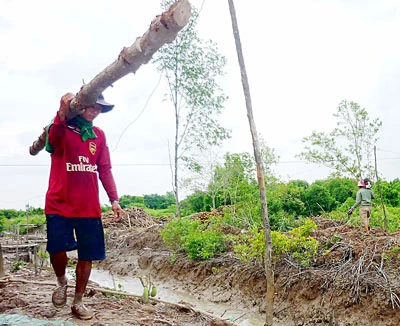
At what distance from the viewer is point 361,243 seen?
Answer: 22.6 feet

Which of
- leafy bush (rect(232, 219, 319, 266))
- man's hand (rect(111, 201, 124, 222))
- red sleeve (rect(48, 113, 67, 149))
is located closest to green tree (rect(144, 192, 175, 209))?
leafy bush (rect(232, 219, 319, 266))

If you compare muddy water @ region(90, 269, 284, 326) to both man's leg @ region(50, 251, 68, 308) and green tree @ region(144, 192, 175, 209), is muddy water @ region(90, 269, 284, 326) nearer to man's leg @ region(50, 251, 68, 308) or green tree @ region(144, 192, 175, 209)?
man's leg @ region(50, 251, 68, 308)

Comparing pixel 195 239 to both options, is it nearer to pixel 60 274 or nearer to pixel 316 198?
pixel 60 274

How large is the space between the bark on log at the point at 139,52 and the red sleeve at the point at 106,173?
1.79 ft

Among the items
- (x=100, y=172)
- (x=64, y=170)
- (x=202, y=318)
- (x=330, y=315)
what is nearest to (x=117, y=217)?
(x=100, y=172)

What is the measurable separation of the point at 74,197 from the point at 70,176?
0.17 m

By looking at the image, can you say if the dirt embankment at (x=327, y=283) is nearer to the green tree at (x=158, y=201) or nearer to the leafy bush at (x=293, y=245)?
the leafy bush at (x=293, y=245)

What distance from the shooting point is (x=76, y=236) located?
3.56m

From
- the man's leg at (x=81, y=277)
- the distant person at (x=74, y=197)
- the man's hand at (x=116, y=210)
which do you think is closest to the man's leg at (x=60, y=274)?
the distant person at (x=74, y=197)

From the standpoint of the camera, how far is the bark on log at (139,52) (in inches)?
110

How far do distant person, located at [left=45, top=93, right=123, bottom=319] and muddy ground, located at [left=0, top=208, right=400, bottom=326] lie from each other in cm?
44

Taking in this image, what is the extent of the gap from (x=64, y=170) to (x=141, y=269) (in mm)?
7998

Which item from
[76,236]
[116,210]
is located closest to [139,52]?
[116,210]

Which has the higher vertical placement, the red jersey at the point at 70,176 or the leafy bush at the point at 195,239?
the red jersey at the point at 70,176
